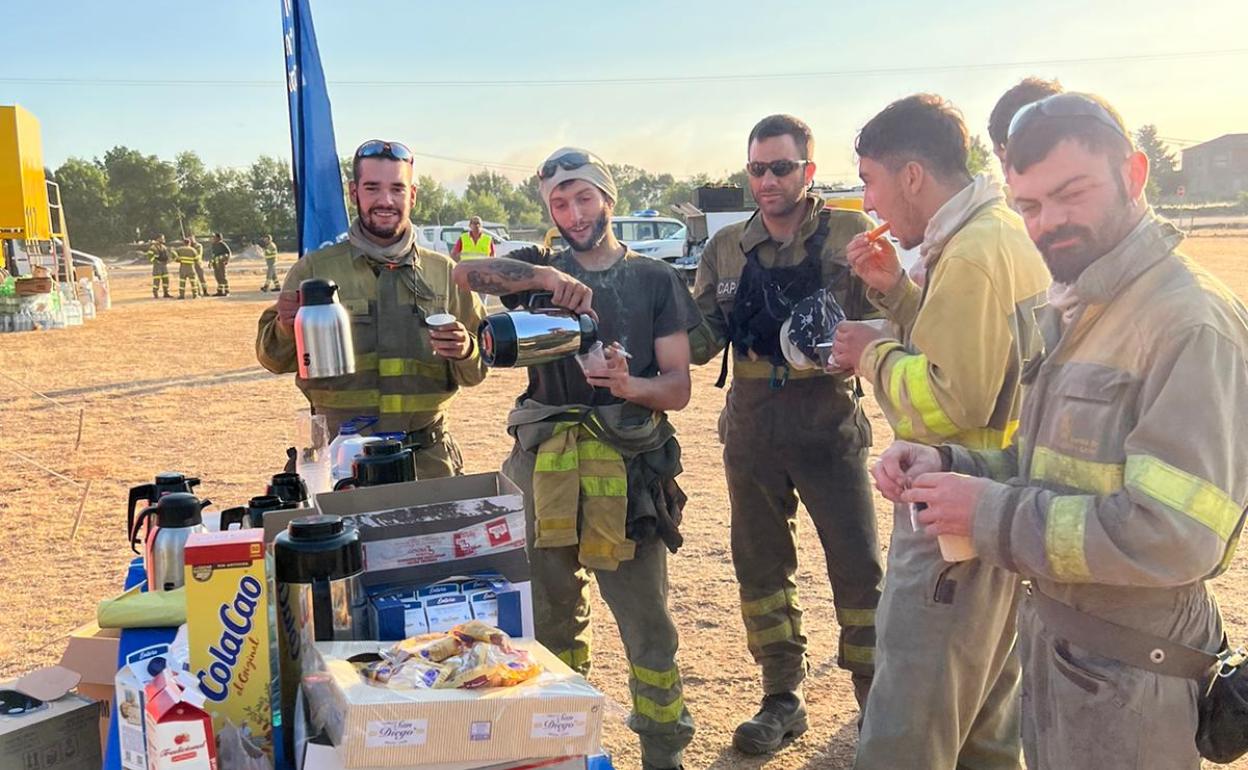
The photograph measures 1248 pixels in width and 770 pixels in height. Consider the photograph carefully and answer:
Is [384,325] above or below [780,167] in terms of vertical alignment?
below

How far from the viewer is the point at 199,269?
94.3 ft

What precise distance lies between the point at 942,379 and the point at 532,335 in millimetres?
1158

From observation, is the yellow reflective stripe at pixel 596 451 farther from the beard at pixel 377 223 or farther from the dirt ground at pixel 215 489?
the beard at pixel 377 223

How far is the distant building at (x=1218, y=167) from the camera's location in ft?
360

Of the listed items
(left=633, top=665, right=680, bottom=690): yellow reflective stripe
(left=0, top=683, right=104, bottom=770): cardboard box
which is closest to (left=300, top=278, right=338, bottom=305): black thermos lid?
(left=0, top=683, right=104, bottom=770): cardboard box

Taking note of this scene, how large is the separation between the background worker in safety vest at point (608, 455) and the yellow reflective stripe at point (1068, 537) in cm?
160

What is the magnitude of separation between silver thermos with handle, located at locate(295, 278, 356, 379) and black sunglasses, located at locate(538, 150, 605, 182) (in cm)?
87

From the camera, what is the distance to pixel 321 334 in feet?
9.54

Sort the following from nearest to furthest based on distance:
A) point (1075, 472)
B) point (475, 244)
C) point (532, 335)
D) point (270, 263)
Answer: point (1075, 472) → point (532, 335) → point (475, 244) → point (270, 263)

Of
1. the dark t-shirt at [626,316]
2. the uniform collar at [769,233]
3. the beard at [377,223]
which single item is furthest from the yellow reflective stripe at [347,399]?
the uniform collar at [769,233]

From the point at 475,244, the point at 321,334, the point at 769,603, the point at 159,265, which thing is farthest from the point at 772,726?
the point at 159,265

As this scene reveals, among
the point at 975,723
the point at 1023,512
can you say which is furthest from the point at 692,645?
the point at 1023,512

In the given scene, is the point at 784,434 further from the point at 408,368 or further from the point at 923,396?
the point at 408,368

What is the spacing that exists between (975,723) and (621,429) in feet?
5.04
